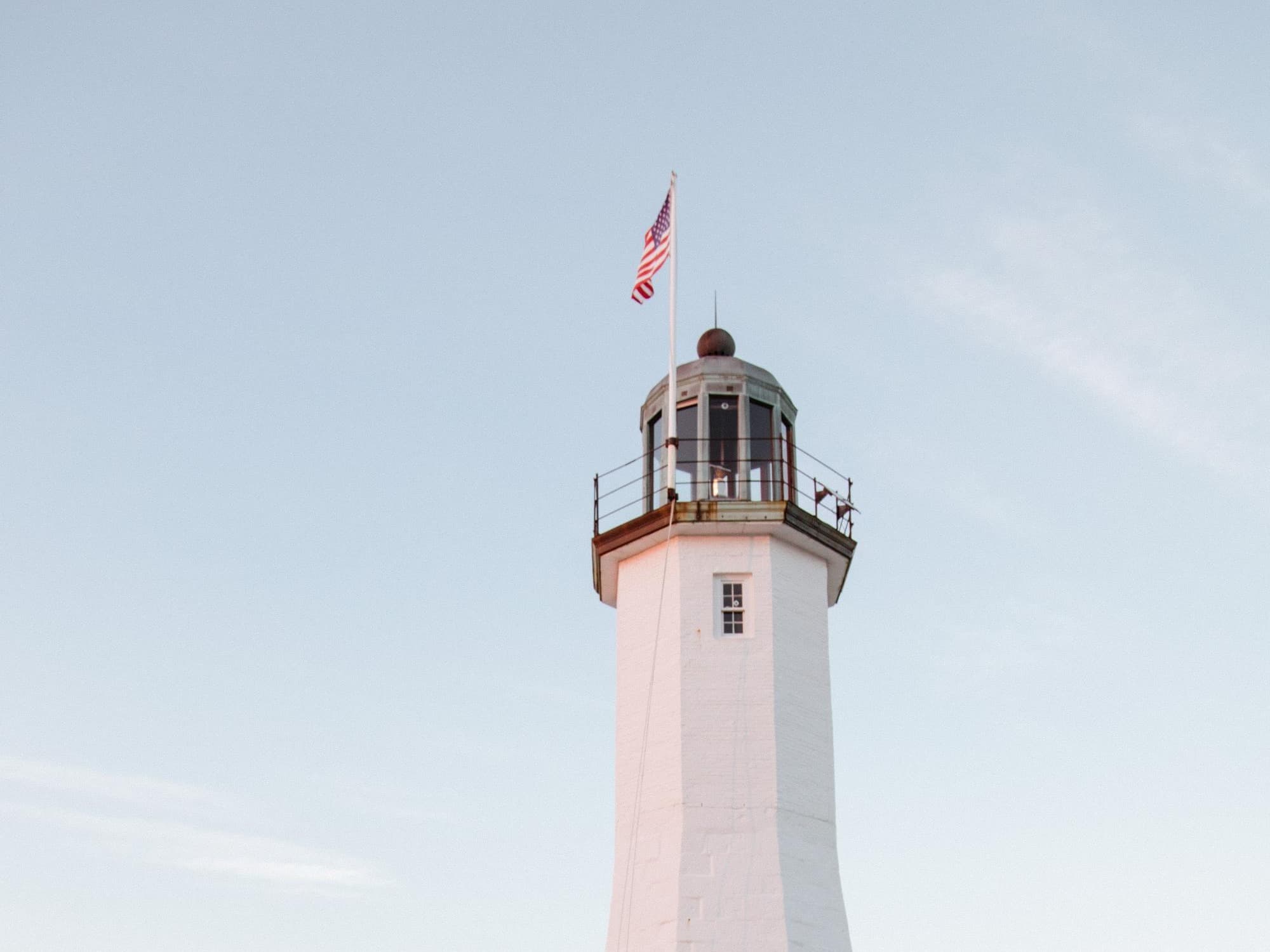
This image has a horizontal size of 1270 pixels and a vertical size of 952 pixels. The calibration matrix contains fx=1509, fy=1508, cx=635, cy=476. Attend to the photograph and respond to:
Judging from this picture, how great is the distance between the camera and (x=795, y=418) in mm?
27672

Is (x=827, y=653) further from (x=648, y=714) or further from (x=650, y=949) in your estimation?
(x=650, y=949)

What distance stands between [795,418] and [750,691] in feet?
18.7

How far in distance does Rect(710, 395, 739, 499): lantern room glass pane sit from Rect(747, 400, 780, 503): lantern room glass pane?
0.29 m

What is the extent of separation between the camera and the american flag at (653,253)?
27.2 meters

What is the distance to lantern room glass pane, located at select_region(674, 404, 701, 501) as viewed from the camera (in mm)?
26734

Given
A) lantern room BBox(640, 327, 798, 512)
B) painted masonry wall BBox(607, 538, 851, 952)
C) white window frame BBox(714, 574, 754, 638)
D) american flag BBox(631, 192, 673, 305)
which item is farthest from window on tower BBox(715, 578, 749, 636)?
american flag BBox(631, 192, 673, 305)

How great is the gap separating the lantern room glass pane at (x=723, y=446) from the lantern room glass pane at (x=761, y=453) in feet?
0.97

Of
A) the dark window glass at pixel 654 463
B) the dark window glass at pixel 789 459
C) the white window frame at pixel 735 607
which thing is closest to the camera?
the white window frame at pixel 735 607

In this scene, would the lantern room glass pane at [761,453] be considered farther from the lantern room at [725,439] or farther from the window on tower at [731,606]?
the window on tower at [731,606]

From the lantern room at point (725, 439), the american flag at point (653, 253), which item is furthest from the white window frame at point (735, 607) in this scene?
the american flag at point (653, 253)

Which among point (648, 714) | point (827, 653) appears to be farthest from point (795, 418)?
point (648, 714)

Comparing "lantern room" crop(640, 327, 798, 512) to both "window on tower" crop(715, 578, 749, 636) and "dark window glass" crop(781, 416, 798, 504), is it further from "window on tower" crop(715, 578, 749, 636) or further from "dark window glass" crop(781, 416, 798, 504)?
"window on tower" crop(715, 578, 749, 636)

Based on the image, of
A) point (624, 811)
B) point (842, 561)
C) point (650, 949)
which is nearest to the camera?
point (650, 949)

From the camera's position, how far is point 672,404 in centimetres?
2619
